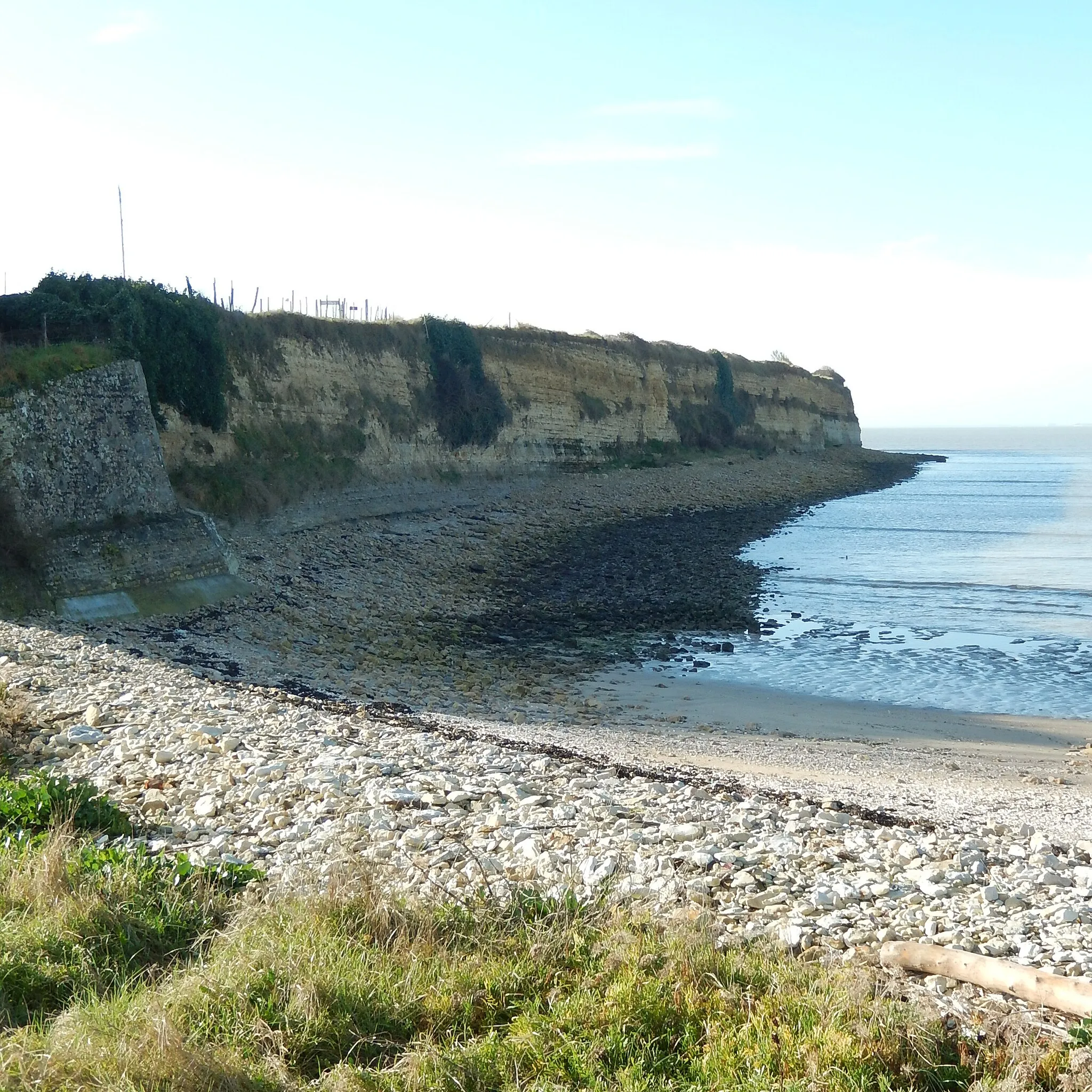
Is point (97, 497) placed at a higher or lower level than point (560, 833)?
higher

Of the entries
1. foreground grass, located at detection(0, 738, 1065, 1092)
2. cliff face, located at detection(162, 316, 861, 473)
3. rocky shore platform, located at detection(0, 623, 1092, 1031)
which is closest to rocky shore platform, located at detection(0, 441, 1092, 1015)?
rocky shore platform, located at detection(0, 623, 1092, 1031)

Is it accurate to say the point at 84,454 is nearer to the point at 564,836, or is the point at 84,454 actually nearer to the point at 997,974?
the point at 564,836

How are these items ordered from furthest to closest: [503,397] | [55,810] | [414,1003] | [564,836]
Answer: [503,397], [55,810], [564,836], [414,1003]

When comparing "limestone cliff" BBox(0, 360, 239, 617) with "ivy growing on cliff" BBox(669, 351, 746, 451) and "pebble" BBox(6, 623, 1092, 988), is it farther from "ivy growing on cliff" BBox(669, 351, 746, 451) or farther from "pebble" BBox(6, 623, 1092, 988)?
"ivy growing on cliff" BBox(669, 351, 746, 451)

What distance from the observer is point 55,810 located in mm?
6230

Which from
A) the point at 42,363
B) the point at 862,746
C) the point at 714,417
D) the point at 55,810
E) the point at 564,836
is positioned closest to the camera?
the point at 564,836

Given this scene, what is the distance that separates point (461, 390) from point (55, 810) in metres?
27.7

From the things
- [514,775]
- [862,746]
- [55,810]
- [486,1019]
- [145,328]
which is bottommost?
[862,746]

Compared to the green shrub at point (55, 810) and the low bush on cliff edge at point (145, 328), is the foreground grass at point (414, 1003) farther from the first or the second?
the low bush on cliff edge at point (145, 328)

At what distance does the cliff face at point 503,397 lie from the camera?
25719 mm

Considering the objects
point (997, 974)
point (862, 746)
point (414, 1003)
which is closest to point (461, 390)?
point (862, 746)

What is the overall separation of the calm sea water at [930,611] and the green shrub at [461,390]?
9.86 meters

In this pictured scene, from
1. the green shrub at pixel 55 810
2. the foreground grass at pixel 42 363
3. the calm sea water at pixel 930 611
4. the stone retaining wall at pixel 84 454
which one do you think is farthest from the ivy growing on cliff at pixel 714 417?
the green shrub at pixel 55 810

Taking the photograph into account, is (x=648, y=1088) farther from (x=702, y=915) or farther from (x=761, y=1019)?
(x=702, y=915)
